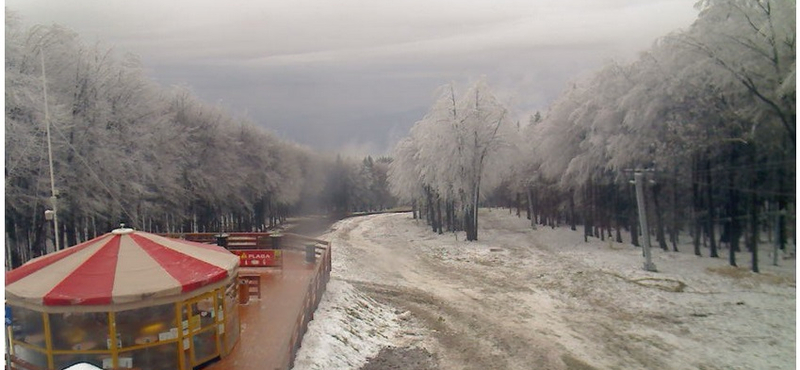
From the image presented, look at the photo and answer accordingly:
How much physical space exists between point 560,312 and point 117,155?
18.3 meters

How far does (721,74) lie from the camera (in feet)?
61.2

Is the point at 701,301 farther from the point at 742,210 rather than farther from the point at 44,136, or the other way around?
the point at 44,136

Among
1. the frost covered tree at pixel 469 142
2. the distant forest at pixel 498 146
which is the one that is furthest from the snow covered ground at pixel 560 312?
the frost covered tree at pixel 469 142

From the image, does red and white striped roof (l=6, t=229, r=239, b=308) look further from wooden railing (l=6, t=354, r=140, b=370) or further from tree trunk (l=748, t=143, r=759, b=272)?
tree trunk (l=748, t=143, r=759, b=272)

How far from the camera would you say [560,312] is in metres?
16.7

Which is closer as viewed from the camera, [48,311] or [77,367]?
[77,367]

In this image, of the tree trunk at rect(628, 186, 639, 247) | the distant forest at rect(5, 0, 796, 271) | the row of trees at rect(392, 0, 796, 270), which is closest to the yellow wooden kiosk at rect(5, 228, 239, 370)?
the distant forest at rect(5, 0, 796, 271)

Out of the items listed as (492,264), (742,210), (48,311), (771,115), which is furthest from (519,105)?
(48,311)

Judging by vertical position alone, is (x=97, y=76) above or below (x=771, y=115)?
above

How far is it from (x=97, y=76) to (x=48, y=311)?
56.6ft

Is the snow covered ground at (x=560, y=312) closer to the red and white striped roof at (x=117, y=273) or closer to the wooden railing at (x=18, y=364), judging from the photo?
the red and white striped roof at (x=117, y=273)

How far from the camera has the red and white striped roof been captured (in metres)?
9.07

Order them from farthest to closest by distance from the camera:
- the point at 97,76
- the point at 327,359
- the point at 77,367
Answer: the point at 97,76
the point at 327,359
the point at 77,367

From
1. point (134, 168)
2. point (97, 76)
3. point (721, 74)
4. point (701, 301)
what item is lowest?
point (701, 301)
